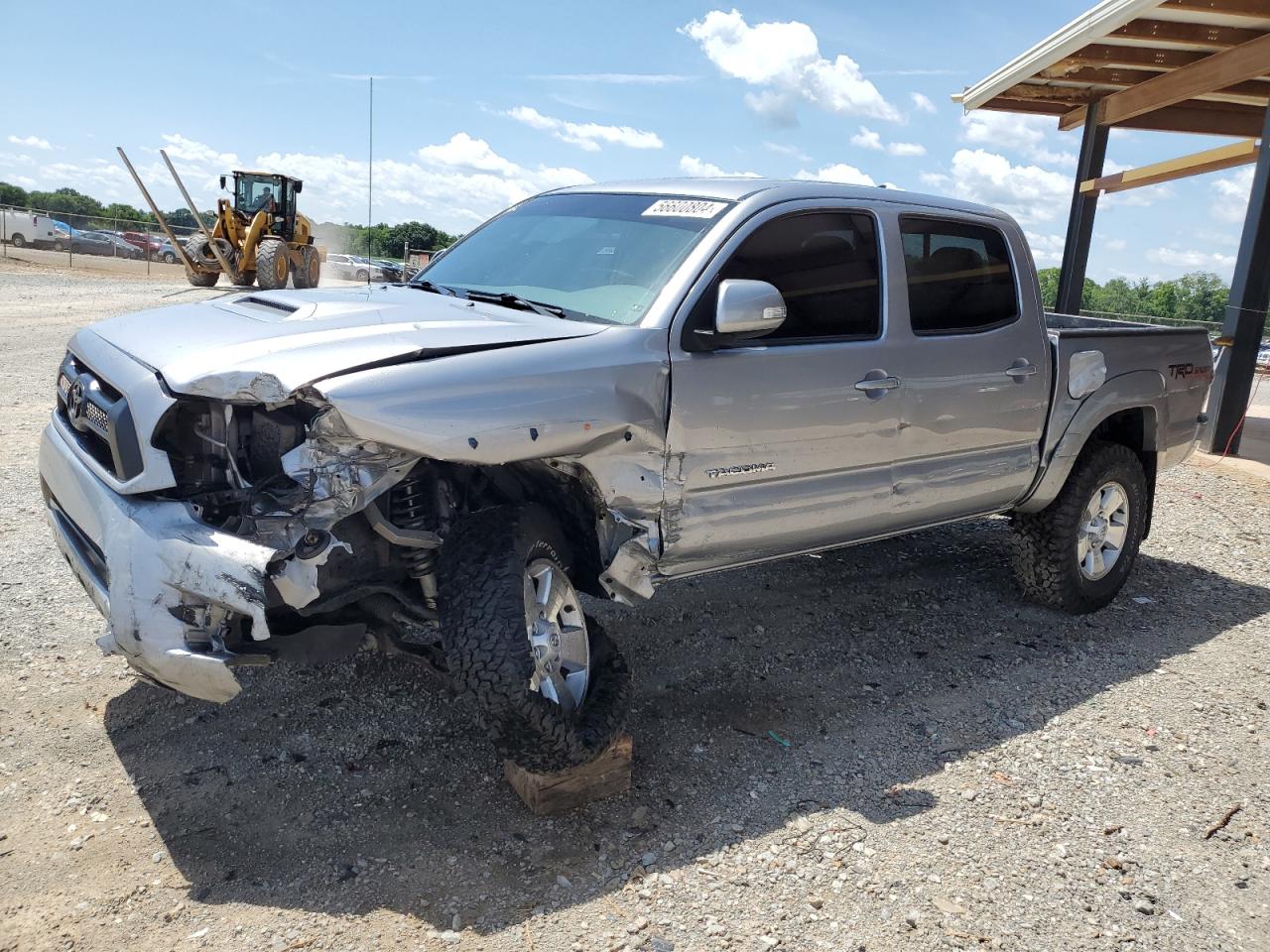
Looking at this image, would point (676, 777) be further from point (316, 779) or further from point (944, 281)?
point (944, 281)

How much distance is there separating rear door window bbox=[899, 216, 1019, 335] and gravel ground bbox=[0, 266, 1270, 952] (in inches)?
64.4

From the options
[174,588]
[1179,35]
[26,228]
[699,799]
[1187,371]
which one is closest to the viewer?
[174,588]

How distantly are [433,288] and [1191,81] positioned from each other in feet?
33.4

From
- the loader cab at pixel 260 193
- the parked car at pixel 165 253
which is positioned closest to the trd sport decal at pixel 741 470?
the loader cab at pixel 260 193

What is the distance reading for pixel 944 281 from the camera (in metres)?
4.50

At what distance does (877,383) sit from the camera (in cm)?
405

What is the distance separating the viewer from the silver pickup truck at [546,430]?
291cm

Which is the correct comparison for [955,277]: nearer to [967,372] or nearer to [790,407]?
[967,372]

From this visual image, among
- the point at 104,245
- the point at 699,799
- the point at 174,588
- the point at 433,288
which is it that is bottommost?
the point at 699,799

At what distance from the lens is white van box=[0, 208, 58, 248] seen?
35.0 m

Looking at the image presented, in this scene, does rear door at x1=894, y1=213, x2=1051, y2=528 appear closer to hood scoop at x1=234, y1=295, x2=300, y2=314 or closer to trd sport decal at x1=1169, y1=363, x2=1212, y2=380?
trd sport decal at x1=1169, y1=363, x2=1212, y2=380

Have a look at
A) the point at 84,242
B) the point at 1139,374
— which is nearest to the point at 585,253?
the point at 1139,374

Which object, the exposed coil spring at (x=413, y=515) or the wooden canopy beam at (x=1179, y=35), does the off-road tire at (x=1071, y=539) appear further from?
the wooden canopy beam at (x=1179, y=35)

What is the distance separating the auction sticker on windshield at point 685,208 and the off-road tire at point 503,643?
1394 mm
